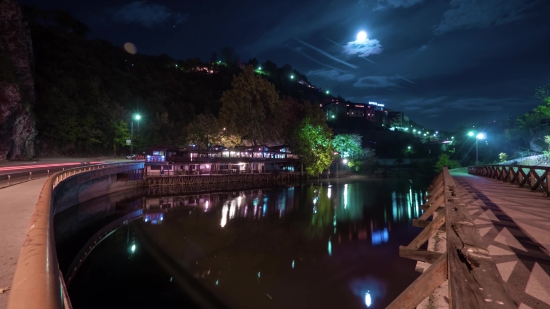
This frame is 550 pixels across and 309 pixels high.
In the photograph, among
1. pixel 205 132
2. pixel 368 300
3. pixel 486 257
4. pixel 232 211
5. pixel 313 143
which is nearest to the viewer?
pixel 486 257

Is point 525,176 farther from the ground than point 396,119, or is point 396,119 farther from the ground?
point 396,119

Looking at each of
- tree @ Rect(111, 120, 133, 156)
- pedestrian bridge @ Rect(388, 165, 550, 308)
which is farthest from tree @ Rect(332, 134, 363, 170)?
pedestrian bridge @ Rect(388, 165, 550, 308)

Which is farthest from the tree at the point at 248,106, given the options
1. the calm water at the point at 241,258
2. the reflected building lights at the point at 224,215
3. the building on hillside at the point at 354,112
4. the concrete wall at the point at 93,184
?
the building on hillside at the point at 354,112

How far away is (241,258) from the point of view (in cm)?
1330

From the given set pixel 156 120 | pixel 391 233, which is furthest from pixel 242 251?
pixel 156 120

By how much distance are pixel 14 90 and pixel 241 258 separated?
35.1 metres

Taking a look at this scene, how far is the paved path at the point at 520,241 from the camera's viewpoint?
3986mm

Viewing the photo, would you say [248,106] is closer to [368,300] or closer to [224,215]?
[224,215]

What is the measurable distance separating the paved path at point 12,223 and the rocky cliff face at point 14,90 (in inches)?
906

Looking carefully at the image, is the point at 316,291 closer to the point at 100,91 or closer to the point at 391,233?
the point at 391,233

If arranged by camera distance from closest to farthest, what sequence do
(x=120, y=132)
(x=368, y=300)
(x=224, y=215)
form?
(x=368, y=300) < (x=224, y=215) < (x=120, y=132)

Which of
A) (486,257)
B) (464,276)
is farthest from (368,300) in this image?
(464,276)

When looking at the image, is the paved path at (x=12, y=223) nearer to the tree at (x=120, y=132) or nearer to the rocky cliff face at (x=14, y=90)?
the rocky cliff face at (x=14, y=90)

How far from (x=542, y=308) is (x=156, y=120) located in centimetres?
5895
